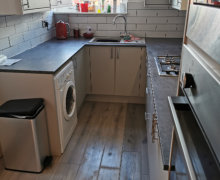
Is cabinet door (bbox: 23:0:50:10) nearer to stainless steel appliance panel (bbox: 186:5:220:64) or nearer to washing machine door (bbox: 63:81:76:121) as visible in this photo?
washing machine door (bbox: 63:81:76:121)

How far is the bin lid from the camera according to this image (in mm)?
1903

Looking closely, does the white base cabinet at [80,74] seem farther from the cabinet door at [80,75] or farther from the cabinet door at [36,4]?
the cabinet door at [36,4]

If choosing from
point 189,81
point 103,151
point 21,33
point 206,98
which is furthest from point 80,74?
point 206,98

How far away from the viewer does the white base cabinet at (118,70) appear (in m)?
3.23

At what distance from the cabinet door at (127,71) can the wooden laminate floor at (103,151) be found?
1.09ft

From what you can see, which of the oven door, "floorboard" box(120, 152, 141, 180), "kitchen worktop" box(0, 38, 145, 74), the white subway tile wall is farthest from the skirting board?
the oven door

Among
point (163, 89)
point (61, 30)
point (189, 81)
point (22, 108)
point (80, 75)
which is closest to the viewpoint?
point (189, 81)

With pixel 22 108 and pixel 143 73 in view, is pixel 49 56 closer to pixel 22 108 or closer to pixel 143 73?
pixel 22 108

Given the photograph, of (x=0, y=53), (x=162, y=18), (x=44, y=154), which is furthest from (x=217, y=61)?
(x=162, y=18)

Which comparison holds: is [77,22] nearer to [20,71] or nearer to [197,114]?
[20,71]

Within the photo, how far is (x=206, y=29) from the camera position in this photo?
1.70 ft

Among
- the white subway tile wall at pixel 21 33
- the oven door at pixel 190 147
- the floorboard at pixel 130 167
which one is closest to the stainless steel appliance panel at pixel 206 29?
the oven door at pixel 190 147

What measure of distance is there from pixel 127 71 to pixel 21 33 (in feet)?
5.06

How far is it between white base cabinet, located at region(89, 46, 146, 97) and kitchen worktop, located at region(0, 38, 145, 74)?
109mm
